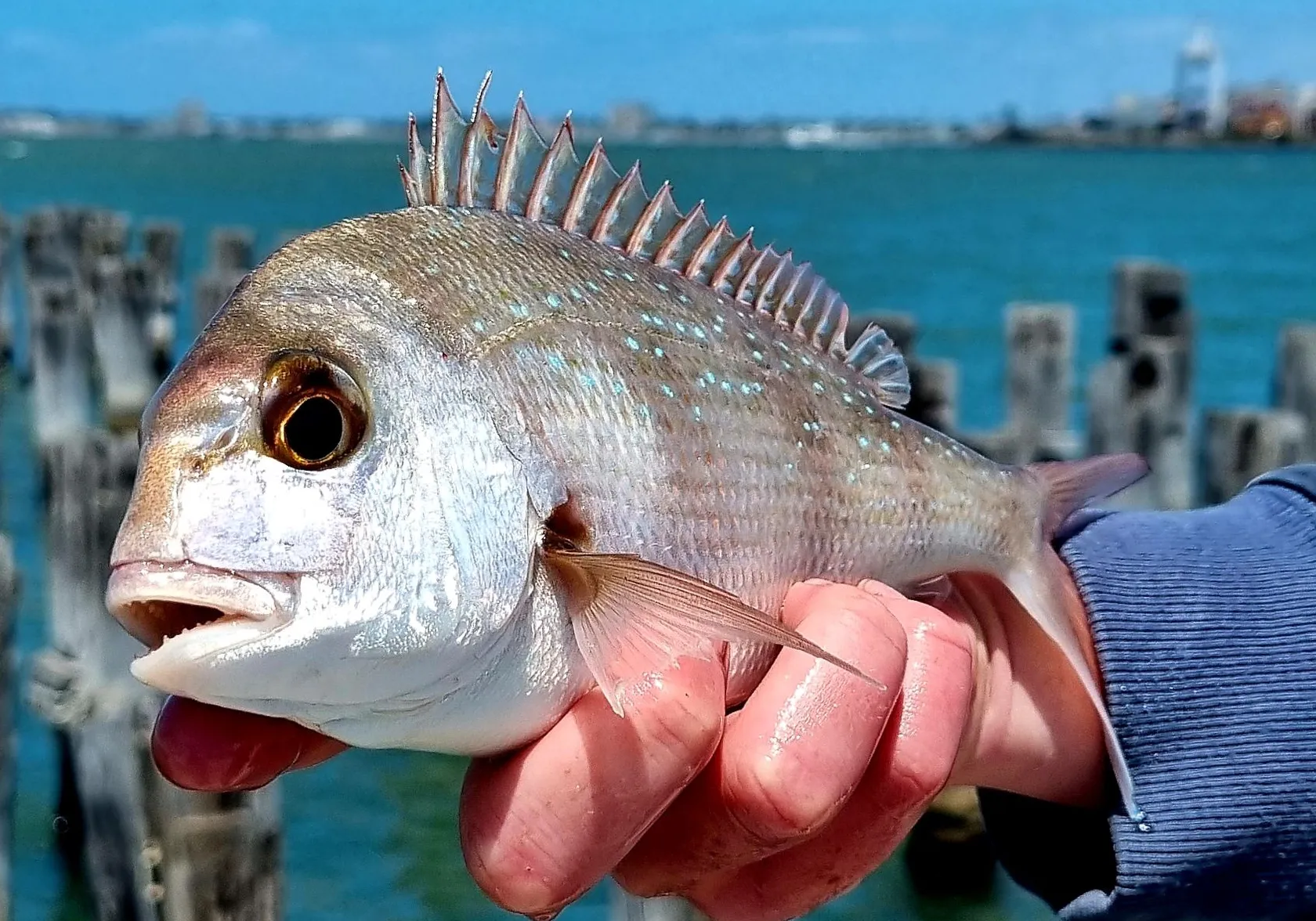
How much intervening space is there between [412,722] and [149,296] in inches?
516

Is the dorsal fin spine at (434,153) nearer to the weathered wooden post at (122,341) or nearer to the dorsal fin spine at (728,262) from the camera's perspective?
the dorsal fin spine at (728,262)

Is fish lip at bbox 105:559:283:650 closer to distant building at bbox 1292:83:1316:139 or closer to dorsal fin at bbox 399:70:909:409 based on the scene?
dorsal fin at bbox 399:70:909:409

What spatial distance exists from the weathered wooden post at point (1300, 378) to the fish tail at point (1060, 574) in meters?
5.56

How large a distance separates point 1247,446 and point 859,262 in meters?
33.8

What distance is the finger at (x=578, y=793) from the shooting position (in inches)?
70.6

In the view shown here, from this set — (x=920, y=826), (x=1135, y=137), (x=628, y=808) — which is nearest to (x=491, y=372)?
(x=628, y=808)

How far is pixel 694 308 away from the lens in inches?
82.7

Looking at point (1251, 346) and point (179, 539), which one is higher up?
point (179, 539)

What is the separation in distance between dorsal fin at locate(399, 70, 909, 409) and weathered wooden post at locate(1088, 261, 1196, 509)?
20.1 ft

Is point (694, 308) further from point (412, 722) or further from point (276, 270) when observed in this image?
point (412, 722)

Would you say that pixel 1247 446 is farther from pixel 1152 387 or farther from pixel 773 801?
pixel 773 801

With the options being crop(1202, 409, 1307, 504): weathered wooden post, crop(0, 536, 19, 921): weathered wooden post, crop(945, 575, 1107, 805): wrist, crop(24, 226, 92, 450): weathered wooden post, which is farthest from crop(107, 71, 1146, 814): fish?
crop(24, 226, 92, 450): weathered wooden post

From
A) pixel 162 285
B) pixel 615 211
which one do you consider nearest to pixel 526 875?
pixel 615 211

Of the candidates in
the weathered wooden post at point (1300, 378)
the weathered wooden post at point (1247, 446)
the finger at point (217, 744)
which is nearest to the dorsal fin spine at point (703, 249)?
the finger at point (217, 744)
